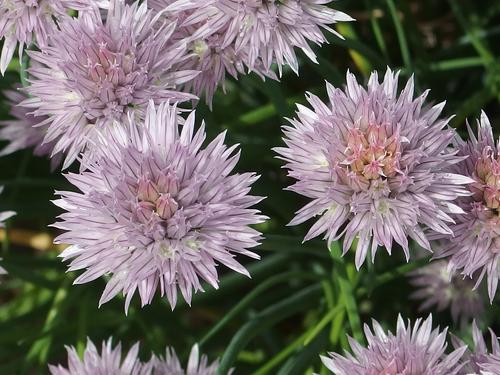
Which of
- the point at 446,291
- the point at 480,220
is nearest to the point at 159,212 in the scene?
the point at 480,220

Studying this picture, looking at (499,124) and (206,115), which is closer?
(206,115)

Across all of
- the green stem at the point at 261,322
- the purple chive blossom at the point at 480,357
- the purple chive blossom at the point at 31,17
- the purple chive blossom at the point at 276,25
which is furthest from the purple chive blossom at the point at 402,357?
the purple chive blossom at the point at 31,17

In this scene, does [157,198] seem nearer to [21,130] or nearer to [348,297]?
[348,297]

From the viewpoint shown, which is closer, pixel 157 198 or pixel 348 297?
pixel 157 198

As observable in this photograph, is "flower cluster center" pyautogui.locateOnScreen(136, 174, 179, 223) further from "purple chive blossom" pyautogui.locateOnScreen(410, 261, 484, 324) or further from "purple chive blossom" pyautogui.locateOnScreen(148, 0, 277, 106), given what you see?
"purple chive blossom" pyautogui.locateOnScreen(410, 261, 484, 324)

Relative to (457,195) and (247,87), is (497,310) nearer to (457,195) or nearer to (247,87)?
(457,195)

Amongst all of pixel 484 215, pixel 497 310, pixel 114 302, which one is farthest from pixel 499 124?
pixel 114 302
